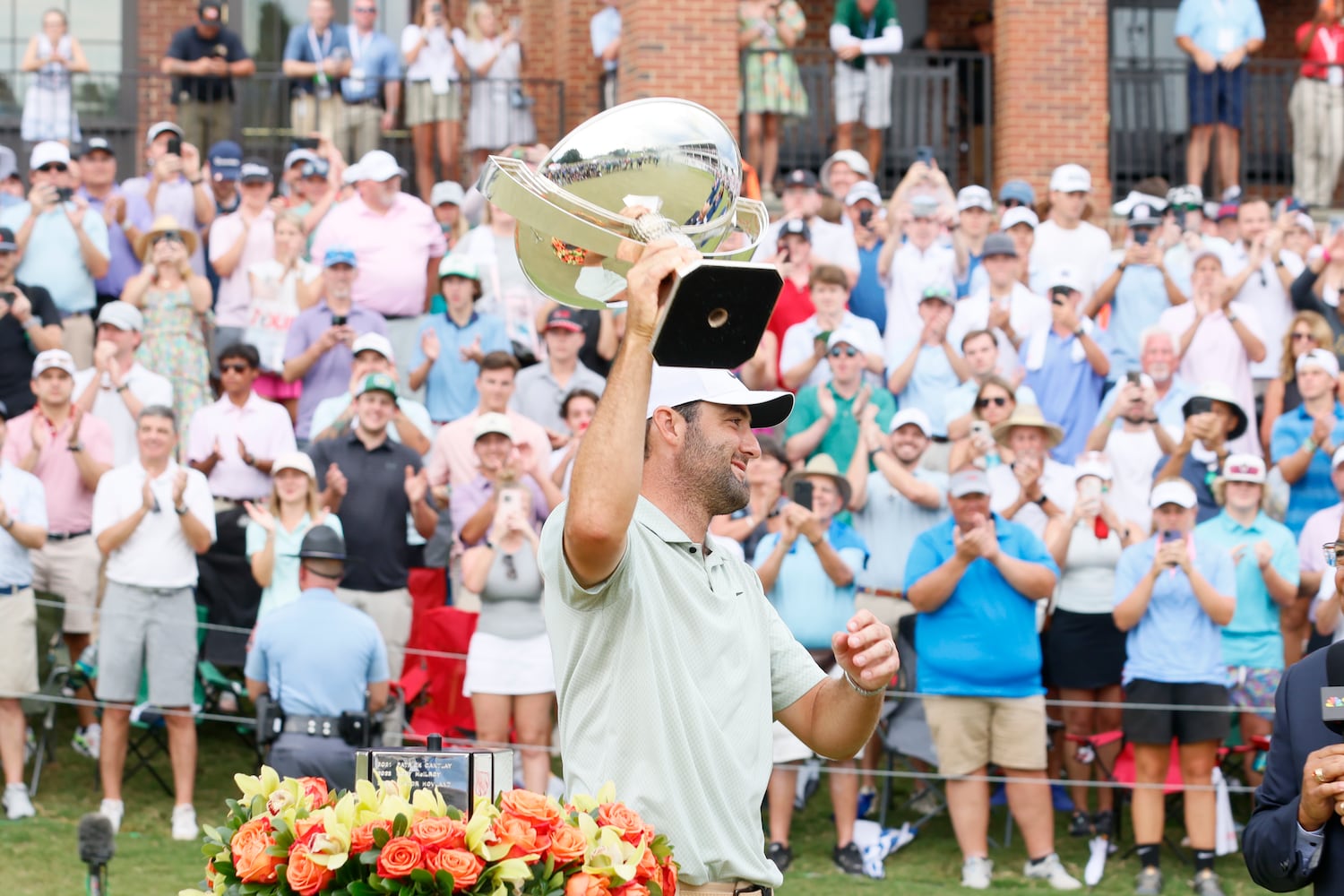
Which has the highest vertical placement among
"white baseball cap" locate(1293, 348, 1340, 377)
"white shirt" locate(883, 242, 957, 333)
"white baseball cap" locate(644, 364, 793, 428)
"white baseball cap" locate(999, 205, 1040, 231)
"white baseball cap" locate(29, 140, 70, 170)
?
"white baseball cap" locate(29, 140, 70, 170)

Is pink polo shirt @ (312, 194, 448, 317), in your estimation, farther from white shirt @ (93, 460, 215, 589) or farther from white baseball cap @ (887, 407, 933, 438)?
white baseball cap @ (887, 407, 933, 438)

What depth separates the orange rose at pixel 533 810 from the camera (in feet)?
10.7

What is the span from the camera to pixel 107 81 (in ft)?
61.6

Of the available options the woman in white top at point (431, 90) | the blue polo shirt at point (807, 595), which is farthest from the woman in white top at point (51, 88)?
the blue polo shirt at point (807, 595)

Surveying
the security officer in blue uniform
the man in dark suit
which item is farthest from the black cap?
the man in dark suit

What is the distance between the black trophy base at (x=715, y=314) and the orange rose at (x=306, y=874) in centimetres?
108

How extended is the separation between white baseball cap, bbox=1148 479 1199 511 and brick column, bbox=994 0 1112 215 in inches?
304

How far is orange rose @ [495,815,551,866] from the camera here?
10.6 feet

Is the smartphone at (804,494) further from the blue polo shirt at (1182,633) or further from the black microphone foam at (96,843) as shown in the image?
the black microphone foam at (96,843)

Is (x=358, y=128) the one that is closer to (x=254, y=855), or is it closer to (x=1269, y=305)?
(x=1269, y=305)

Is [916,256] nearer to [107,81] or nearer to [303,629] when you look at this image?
[303,629]

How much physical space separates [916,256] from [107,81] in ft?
33.0

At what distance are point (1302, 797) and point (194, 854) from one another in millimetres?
6373

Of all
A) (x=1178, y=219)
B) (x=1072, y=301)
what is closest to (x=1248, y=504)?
(x=1072, y=301)
